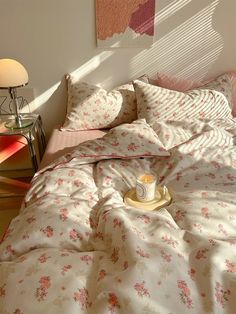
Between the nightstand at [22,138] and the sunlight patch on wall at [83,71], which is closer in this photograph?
the nightstand at [22,138]

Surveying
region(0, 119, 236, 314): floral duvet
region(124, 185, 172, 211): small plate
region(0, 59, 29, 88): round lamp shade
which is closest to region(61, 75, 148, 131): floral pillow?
region(0, 59, 29, 88): round lamp shade

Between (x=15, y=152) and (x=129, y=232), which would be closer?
(x=129, y=232)

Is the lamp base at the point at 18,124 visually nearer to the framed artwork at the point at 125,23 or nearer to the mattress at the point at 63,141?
the mattress at the point at 63,141

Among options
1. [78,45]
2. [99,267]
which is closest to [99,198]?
[99,267]

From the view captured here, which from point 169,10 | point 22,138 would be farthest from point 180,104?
point 22,138

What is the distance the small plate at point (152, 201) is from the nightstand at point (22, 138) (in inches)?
39.1

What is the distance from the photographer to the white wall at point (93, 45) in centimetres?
208

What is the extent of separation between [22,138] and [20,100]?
1.04ft

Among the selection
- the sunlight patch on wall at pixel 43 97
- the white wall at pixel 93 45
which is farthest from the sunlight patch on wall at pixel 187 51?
the sunlight patch on wall at pixel 43 97

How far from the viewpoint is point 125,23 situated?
2.13 metres

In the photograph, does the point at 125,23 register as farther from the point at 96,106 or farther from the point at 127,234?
the point at 127,234

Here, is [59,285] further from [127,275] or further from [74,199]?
[74,199]

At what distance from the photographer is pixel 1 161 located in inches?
85.0

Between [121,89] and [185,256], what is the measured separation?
5.02ft
